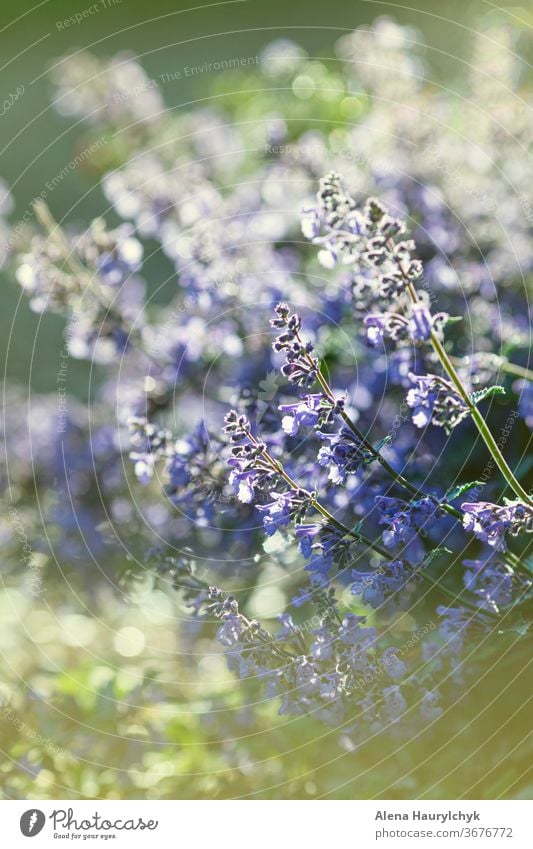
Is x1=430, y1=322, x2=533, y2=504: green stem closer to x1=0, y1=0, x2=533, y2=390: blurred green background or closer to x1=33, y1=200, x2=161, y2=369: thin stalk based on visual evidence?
x1=33, y1=200, x2=161, y2=369: thin stalk

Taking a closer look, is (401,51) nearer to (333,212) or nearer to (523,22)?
(523,22)

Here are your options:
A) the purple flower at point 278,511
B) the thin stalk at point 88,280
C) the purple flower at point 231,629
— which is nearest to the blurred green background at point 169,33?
the thin stalk at point 88,280

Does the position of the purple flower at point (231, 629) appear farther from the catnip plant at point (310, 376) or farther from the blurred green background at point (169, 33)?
the blurred green background at point (169, 33)

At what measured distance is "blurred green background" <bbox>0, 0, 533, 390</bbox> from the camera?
125 cm

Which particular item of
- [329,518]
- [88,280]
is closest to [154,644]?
[329,518]

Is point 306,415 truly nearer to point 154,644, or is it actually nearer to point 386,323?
point 386,323
